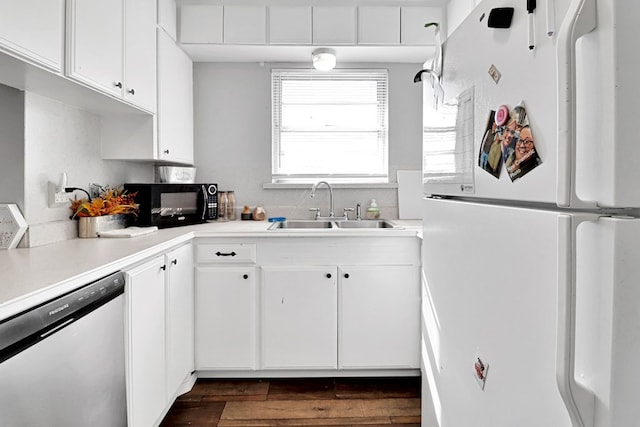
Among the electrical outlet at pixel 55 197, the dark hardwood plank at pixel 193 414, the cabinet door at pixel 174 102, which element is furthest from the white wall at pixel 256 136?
the dark hardwood plank at pixel 193 414

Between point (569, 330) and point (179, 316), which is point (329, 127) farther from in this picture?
point (569, 330)

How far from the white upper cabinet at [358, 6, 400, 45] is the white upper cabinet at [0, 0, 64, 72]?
1796 millimetres

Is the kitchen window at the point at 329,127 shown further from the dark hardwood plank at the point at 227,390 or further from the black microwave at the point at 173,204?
the dark hardwood plank at the point at 227,390

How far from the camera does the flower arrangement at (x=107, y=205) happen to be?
1.94 metres

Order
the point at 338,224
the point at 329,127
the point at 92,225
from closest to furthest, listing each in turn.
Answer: the point at 92,225 < the point at 338,224 < the point at 329,127

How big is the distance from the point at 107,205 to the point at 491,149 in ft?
6.43

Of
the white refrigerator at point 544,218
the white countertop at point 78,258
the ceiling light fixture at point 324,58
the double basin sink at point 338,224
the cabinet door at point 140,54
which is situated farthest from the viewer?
the double basin sink at point 338,224

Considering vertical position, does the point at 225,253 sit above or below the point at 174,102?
below

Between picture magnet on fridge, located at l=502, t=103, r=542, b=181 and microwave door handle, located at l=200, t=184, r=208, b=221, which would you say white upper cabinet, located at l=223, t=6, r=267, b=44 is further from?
picture magnet on fridge, located at l=502, t=103, r=542, b=181

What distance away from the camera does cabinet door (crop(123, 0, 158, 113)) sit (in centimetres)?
192

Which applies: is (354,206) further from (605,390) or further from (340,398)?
(605,390)

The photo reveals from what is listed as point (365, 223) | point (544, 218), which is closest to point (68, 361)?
point (544, 218)

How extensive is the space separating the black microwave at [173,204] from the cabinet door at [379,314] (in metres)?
1.09

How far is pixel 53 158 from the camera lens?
1823 millimetres
